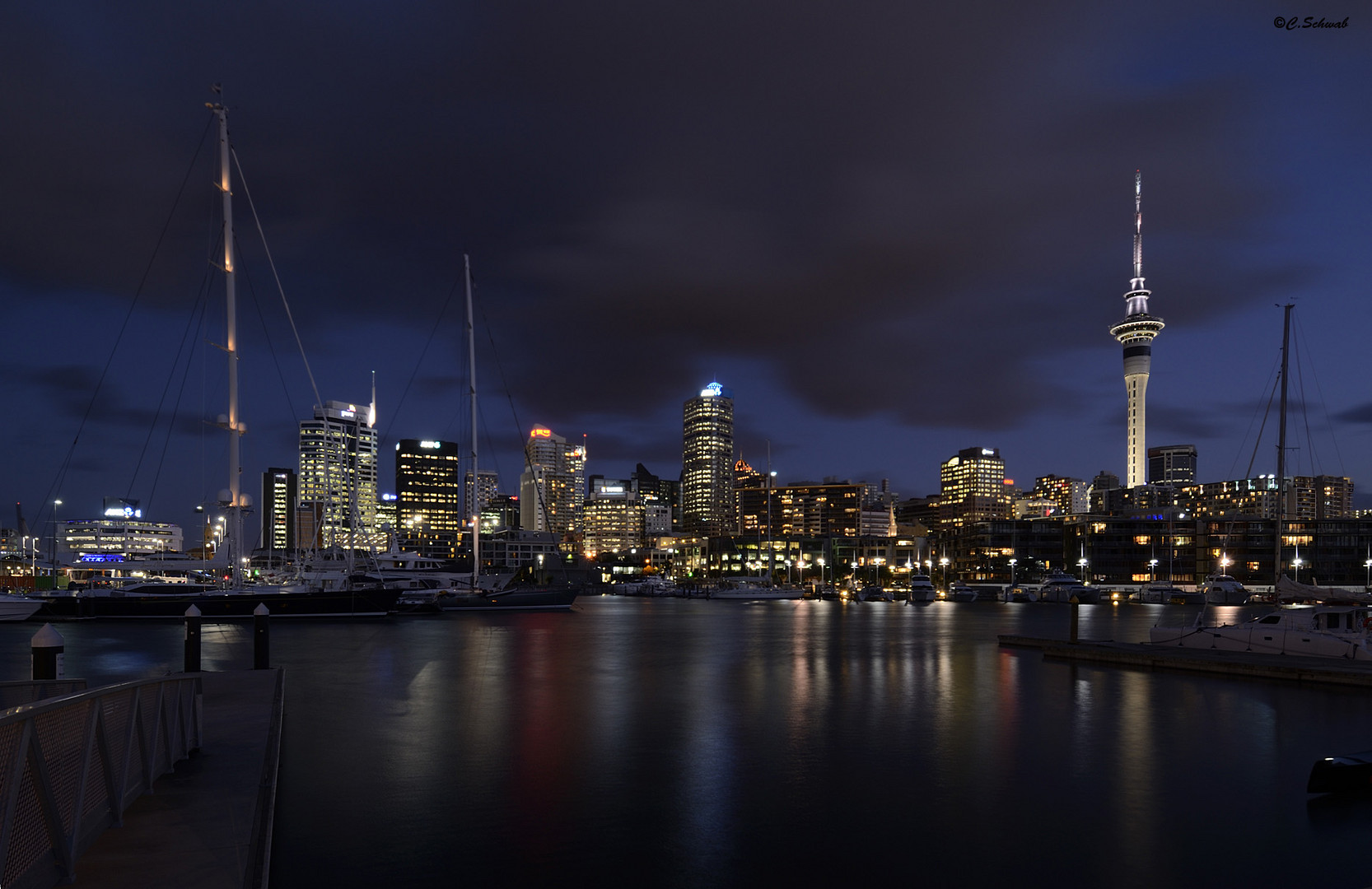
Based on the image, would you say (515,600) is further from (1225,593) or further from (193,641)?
(1225,593)

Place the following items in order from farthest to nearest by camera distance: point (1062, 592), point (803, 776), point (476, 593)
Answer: point (1062, 592)
point (476, 593)
point (803, 776)

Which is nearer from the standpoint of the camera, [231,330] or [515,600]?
[231,330]

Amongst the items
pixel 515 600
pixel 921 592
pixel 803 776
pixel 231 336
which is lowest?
pixel 921 592

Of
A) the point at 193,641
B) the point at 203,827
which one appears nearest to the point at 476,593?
the point at 193,641

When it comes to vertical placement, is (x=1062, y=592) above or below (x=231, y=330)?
below


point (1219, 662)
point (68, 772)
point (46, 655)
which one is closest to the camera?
point (68, 772)

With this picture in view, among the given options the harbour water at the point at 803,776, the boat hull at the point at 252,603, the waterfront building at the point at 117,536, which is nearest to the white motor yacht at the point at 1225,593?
the harbour water at the point at 803,776

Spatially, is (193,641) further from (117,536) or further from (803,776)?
(117,536)

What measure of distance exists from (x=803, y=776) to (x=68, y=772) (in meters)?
12.4

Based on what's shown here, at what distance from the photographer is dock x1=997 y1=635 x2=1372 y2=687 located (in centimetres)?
2898

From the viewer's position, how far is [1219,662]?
105ft

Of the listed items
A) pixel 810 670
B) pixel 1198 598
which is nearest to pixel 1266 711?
pixel 810 670

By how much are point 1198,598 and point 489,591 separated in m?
101

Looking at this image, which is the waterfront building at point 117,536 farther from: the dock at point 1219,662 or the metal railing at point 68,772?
→ the metal railing at point 68,772
